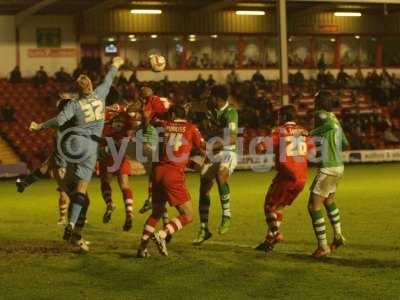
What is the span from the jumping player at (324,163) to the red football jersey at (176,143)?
1.54 metres

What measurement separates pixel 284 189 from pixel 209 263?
156 centimetres

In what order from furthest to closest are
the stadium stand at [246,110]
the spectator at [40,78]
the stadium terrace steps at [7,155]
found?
the spectator at [40,78] → the stadium stand at [246,110] → the stadium terrace steps at [7,155]

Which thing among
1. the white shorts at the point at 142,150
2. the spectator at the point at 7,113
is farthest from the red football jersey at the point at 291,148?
the spectator at the point at 7,113

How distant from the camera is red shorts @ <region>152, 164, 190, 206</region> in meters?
10.8

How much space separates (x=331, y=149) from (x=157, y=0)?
91.7ft

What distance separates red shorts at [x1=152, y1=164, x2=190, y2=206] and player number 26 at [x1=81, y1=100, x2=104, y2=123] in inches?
46.3

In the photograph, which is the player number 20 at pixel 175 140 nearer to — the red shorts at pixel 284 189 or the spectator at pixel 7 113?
the red shorts at pixel 284 189

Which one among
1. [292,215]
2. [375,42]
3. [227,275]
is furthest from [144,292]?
[375,42]

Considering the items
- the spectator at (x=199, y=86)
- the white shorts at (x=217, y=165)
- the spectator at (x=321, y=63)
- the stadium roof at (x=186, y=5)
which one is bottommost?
the white shorts at (x=217, y=165)

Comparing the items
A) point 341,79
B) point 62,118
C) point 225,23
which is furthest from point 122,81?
point 62,118

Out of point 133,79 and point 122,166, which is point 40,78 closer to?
point 133,79

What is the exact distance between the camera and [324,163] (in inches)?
428

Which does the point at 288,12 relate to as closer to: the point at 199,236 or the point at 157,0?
the point at 157,0

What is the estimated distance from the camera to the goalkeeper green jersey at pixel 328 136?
10.8m
